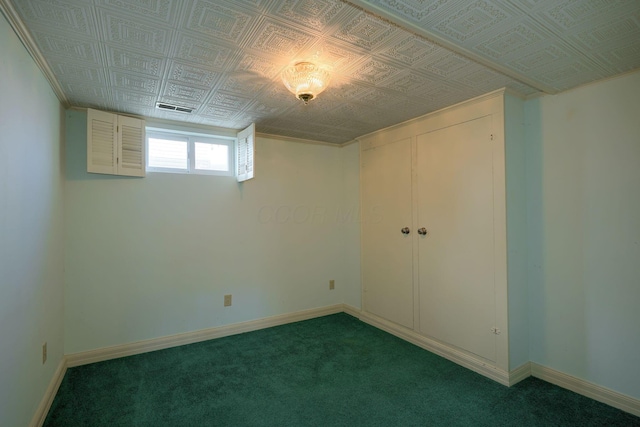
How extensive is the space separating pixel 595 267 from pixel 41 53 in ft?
12.2

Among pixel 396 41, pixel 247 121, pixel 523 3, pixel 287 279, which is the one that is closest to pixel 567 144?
pixel 523 3

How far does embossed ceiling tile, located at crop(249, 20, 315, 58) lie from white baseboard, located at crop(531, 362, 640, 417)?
112 inches

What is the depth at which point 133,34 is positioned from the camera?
162 cm

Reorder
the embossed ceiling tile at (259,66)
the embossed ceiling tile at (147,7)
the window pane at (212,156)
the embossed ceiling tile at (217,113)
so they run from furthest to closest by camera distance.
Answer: the window pane at (212,156), the embossed ceiling tile at (217,113), the embossed ceiling tile at (259,66), the embossed ceiling tile at (147,7)

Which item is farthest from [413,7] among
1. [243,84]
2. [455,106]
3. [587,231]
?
[587,231]

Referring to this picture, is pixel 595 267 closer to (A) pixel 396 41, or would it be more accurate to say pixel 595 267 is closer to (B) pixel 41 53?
(A) pixel 396 41

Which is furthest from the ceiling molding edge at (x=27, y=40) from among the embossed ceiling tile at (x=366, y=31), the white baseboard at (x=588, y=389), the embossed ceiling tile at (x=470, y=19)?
the white baseboard at (x=588, y=389)

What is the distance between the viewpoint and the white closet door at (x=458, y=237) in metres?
2.54

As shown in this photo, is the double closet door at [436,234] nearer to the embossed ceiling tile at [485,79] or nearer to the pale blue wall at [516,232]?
the pale blue wall at [516,232]

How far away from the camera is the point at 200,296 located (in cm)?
329

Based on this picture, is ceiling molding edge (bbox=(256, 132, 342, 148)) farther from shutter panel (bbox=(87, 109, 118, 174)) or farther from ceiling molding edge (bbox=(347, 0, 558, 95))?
ceiling molding edge (bbox=(347, 0, 558, 95))

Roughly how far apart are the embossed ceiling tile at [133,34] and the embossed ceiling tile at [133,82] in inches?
16.6

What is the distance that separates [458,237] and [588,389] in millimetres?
1326

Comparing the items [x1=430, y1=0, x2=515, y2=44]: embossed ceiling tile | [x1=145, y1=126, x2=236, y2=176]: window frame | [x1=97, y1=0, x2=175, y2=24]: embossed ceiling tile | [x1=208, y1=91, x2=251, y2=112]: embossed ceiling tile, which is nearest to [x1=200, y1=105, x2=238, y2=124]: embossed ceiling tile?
[x1=208, y1=91, x2=251, y2=112]: embossed ceiling tile
